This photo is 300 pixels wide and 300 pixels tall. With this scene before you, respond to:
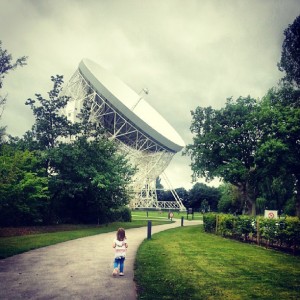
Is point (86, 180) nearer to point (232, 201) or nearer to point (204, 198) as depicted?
point (232, 201)

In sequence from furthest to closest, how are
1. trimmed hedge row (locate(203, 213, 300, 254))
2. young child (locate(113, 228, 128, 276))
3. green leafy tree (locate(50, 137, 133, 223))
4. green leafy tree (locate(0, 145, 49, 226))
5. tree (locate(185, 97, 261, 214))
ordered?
tree (locate(185, 97, 261, 214)), green leafy tree (locate(50, 137, 133, 223)), green leafy tree (locate(0, 145, 49, 226)), trimmed hedge row (locate(203, 213, 300, 254)), young child (locate(113, 228, 128, 276))

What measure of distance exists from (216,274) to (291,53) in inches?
1104

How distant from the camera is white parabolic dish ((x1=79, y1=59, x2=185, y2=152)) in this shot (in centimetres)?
3006

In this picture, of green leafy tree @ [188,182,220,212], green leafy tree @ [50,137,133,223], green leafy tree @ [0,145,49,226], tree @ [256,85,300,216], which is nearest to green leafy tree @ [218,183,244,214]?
green leafy tree @ [188,182,220,212]

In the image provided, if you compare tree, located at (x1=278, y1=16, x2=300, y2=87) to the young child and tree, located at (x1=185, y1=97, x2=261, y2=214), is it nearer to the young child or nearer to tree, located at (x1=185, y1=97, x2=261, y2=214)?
tree, located at (x1=185, y1=97, x2=261, y2=214)

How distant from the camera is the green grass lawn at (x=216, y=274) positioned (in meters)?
6.98

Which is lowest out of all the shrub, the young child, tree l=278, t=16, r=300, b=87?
the young child

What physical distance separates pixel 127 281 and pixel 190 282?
159 cm

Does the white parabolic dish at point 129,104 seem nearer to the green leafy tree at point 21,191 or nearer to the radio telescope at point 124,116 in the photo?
the radio telescope at point 124,116

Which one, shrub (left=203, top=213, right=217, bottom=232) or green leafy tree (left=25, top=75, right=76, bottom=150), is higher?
green leafy tree (left=25, top=75, right=76, bottom=150)

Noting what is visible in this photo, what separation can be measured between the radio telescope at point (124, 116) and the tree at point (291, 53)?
13.6 meters

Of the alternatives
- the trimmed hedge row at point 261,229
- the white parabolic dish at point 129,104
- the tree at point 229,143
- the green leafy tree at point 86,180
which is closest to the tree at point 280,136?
the tree at point 229,143

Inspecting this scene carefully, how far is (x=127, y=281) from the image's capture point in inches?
309

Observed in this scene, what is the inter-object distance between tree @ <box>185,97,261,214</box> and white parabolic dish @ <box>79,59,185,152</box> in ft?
12.0
